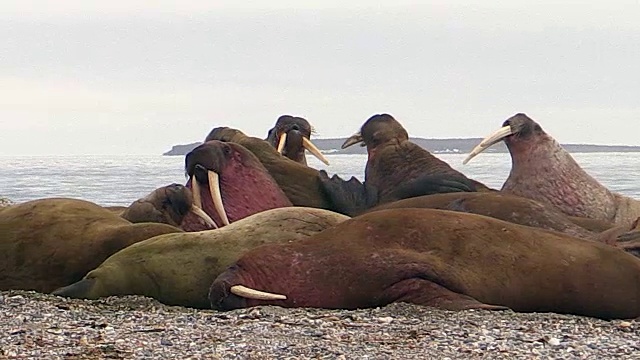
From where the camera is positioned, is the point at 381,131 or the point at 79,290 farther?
the point at 381,131

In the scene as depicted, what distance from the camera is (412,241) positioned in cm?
529

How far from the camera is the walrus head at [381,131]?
937 centimetres

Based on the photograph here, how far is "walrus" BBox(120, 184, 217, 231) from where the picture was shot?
7.35 meters

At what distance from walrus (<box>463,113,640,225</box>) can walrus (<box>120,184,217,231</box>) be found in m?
2.48

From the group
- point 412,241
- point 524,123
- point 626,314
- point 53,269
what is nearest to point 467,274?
point 412,241

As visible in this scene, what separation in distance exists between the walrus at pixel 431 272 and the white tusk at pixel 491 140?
362 centimetres

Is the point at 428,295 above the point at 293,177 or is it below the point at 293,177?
below

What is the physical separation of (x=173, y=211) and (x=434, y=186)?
1.97 meters

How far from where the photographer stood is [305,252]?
5.27m

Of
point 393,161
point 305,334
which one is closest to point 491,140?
point 393,161

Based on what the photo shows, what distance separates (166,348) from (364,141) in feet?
19.0

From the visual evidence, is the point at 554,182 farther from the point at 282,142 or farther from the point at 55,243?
the point at 55,243

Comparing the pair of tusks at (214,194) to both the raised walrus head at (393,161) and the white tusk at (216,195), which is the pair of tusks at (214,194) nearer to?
the white tusk at (216,195)

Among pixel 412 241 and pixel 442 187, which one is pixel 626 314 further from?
pixel 442 187
